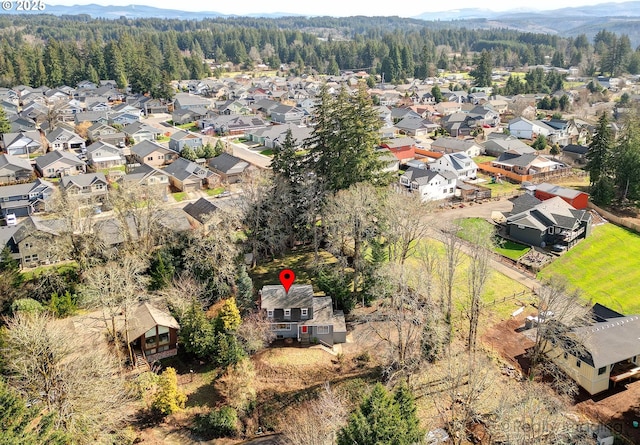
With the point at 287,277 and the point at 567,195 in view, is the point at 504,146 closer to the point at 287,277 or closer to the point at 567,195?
the point at 567,195

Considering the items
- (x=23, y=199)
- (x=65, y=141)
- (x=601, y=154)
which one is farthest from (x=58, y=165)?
(x=601, y=154)

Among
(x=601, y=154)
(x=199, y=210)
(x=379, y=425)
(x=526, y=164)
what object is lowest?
(x=526, y=164)

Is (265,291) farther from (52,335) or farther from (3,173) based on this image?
(3,173)

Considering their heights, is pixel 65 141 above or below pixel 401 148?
above

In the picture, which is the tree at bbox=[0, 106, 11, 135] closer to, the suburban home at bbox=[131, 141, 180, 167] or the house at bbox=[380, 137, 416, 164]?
the suburban home at bbox=[131, 141, 180, 167]

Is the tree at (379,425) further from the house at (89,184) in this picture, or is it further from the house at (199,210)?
the house at (89,184)

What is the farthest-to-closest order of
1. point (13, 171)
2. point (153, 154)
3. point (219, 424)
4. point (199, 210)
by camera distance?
point (153, 154), point (13, 171), point (199, 210), point (219, 424)

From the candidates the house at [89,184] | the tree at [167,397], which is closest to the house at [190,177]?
the house at [89,184]
